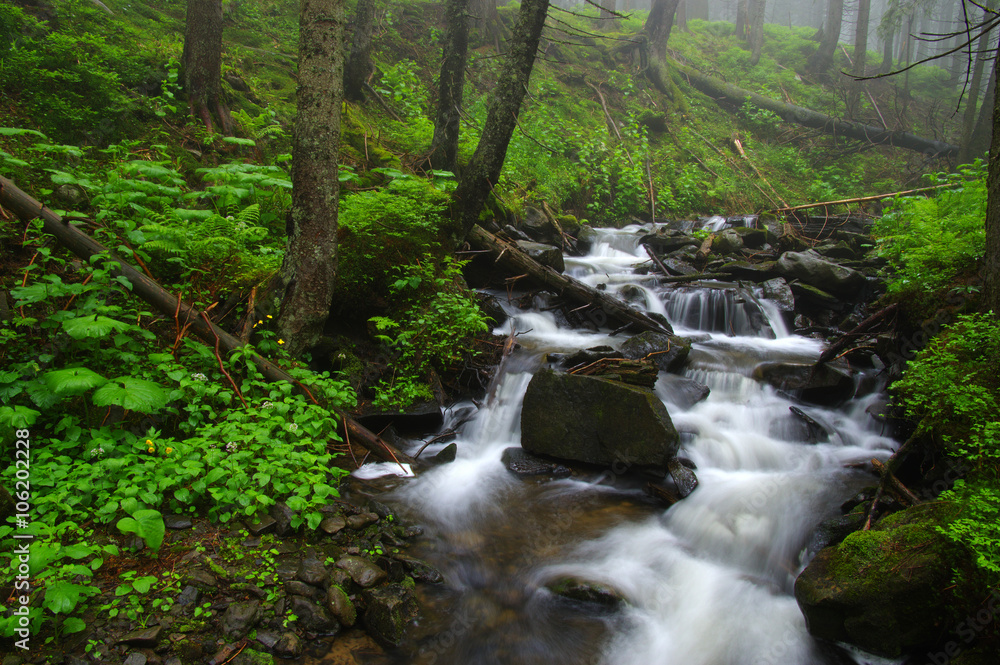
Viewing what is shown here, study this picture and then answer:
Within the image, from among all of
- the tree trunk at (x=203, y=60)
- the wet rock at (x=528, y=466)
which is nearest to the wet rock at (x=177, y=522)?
the wet rock at (x=528, y=466)

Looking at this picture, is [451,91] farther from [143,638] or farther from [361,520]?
[143,638]

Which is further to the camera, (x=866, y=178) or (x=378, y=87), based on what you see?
(x=866, y=178)

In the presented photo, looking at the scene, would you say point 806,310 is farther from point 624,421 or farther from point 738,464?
point 624,421

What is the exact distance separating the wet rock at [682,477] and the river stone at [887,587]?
4.86ft

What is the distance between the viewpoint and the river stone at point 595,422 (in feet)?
17.3

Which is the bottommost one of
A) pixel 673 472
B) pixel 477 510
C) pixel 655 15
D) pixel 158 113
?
pixel 477 510

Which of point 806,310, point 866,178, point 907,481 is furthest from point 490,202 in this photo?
point 866,178

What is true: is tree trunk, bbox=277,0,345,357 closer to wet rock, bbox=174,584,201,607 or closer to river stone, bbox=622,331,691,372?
wet rock, bbox=174,584,201,607

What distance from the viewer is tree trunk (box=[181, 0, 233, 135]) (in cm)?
775

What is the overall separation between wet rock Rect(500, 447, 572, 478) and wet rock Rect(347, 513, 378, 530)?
190cm

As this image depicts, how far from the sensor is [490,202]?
9531mm

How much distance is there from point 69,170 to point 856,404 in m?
9.45

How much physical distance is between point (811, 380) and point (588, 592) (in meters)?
4.56

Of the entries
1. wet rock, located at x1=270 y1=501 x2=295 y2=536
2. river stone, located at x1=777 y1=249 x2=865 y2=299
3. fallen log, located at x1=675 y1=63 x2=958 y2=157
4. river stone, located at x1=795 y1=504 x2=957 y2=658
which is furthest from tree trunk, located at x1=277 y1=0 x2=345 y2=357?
fallen log, located at x1=675 y1=63 x2=958 y2=157
